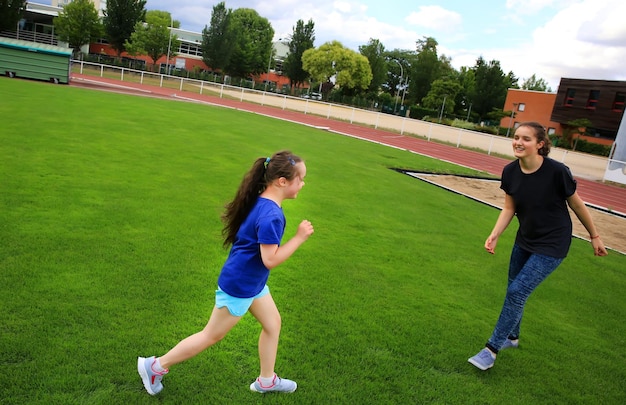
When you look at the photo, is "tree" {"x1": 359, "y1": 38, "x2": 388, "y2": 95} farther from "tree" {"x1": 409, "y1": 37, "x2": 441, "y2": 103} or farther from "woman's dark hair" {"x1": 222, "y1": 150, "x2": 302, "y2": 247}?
"woman's dark hair" {"x1": 222, "y1": 150, "x2": 302, "y2": 247}

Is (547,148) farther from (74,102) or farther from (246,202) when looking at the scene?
(74,102)

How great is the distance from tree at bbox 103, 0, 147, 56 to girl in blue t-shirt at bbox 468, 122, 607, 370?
62272 millimetres

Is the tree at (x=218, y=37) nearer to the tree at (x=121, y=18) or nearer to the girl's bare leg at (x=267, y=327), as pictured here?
the tree at (x=121, y=18)

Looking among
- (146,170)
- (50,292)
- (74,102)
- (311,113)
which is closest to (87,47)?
(311,113)

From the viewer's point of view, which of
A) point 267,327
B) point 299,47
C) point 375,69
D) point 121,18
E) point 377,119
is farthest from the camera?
point 375,69

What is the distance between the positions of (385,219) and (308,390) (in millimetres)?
5090

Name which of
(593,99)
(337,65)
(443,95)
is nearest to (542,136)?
(593,99)

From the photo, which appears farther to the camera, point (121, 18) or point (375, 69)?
point (375, 69)

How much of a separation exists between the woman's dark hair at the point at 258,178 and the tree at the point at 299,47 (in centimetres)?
6866

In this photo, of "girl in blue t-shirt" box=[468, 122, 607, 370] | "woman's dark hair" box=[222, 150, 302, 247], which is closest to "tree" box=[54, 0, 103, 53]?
"woman's dark hair" box=[222, 150, 302, 247]

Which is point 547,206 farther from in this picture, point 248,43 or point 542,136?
point 248,43

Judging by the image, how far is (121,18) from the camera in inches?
2272

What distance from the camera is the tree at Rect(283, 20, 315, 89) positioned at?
69125 millimetres

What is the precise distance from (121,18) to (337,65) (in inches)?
1084
